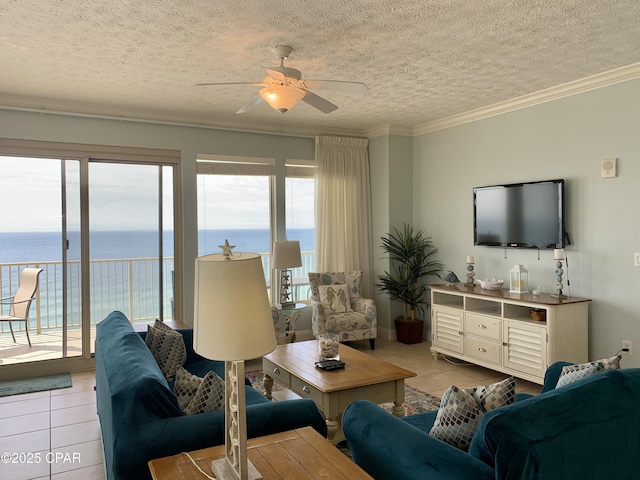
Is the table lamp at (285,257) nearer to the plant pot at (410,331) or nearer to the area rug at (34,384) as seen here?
the plant pot at (410,331)

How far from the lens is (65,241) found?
4.83 metres

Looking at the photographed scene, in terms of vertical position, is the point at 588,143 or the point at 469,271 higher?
the point at 588,143

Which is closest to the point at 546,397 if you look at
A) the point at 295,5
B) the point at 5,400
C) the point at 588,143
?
the point at 295,5

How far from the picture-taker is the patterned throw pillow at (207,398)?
2090 millimetres

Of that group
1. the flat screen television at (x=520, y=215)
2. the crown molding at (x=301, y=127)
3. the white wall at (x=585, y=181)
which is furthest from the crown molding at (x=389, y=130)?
the flat screen television at (x=520, y=215)

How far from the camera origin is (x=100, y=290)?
498cm

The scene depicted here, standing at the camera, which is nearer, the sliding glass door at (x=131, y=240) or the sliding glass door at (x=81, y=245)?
the sliding glass door at (x=81, y=245)

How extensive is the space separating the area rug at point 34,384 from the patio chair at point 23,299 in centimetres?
45

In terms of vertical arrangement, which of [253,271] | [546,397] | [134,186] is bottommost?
[546,397]

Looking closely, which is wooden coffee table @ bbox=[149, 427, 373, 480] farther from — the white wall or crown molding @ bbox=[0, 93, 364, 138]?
crown molding @ bbox=[0, 93, 364, 138]

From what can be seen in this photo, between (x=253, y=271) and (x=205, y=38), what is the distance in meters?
2.29

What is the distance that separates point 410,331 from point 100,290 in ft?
11.6

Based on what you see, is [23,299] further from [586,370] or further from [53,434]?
[586,370]

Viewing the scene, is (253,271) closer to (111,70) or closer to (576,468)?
(576,468)
